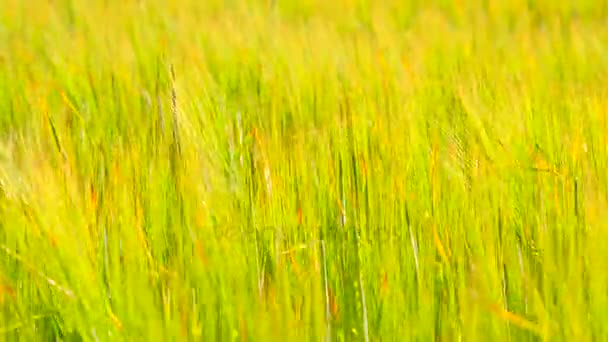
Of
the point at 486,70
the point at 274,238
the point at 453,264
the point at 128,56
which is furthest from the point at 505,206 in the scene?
the point at 128,56

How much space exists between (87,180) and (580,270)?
1.89 ft

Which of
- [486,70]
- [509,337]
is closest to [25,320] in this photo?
[509,337]

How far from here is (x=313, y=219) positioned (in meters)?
1.17

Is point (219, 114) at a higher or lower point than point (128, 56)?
lower

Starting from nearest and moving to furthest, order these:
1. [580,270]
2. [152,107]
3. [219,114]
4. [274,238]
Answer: [580,270] < [274,238] < [219,114] < [152,107]

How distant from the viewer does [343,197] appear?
1.19m

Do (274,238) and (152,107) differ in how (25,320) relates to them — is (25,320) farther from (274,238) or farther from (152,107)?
(152,107)

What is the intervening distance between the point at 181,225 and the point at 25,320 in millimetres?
189

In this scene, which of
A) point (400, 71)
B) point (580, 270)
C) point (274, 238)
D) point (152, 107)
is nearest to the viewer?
point (580, 270)

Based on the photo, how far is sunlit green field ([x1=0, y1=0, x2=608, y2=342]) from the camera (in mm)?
996

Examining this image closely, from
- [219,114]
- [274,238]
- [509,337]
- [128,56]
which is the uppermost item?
[128,56]

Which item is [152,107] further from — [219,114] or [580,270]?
[580,270]

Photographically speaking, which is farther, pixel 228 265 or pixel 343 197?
pixel 343 197

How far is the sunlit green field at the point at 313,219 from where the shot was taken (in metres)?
1.00
